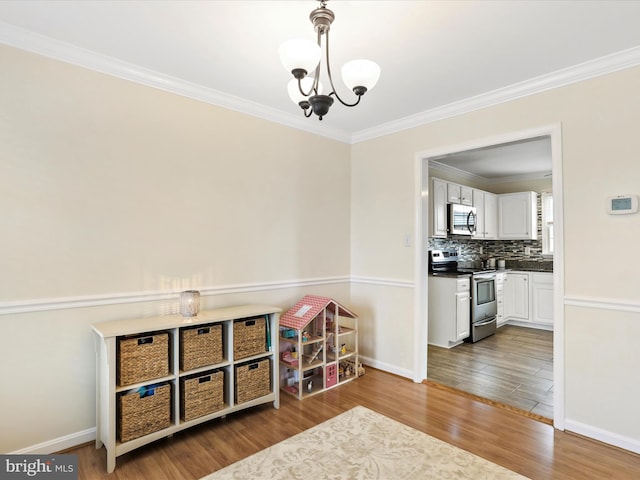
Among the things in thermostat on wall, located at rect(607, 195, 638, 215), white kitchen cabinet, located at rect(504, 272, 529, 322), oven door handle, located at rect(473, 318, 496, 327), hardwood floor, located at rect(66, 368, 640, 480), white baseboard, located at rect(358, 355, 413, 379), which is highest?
thermostat on wall, located at rect(607, 195, 638, 215)

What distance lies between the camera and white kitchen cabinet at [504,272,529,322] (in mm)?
5473

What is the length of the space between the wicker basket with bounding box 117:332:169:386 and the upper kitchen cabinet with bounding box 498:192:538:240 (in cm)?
557

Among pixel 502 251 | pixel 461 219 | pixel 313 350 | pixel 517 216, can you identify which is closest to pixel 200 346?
pixel 313 350

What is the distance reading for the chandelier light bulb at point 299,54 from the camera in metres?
1.48

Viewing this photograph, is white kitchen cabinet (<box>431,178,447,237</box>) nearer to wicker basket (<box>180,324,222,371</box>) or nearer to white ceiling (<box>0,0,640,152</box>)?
white ceiling (<box>0,0,640,152</box>)

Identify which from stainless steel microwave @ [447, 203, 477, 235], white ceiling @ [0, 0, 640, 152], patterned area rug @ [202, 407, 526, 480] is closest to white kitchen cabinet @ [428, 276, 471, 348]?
stainless steel microwave @ [447, 203, 477, 235]

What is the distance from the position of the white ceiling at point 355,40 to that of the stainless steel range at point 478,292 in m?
2.55

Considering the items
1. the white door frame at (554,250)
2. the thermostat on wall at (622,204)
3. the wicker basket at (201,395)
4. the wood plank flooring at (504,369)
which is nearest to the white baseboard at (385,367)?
the white door frame at (554,250)

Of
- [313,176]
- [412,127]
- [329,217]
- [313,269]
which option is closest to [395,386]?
[313,269]

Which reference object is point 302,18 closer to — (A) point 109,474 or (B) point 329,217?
(B) point 329,217

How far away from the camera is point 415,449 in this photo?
221cm

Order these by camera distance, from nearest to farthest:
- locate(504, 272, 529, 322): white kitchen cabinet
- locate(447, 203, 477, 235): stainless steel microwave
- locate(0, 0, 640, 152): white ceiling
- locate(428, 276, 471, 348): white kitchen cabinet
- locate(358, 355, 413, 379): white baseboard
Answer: locate(0, 0, 640, 152): white ceiling < locate(358, 355, 413, 379): white baseboard < locate(428, 276, 471, 348): white kitchen cabinet < locate(447, 203, 477, 235): stainless steel microwave < locate(504, 272, 529, 322): white kitchen cabinet

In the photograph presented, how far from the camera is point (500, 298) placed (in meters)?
5.41

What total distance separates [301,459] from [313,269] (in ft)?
5.81
